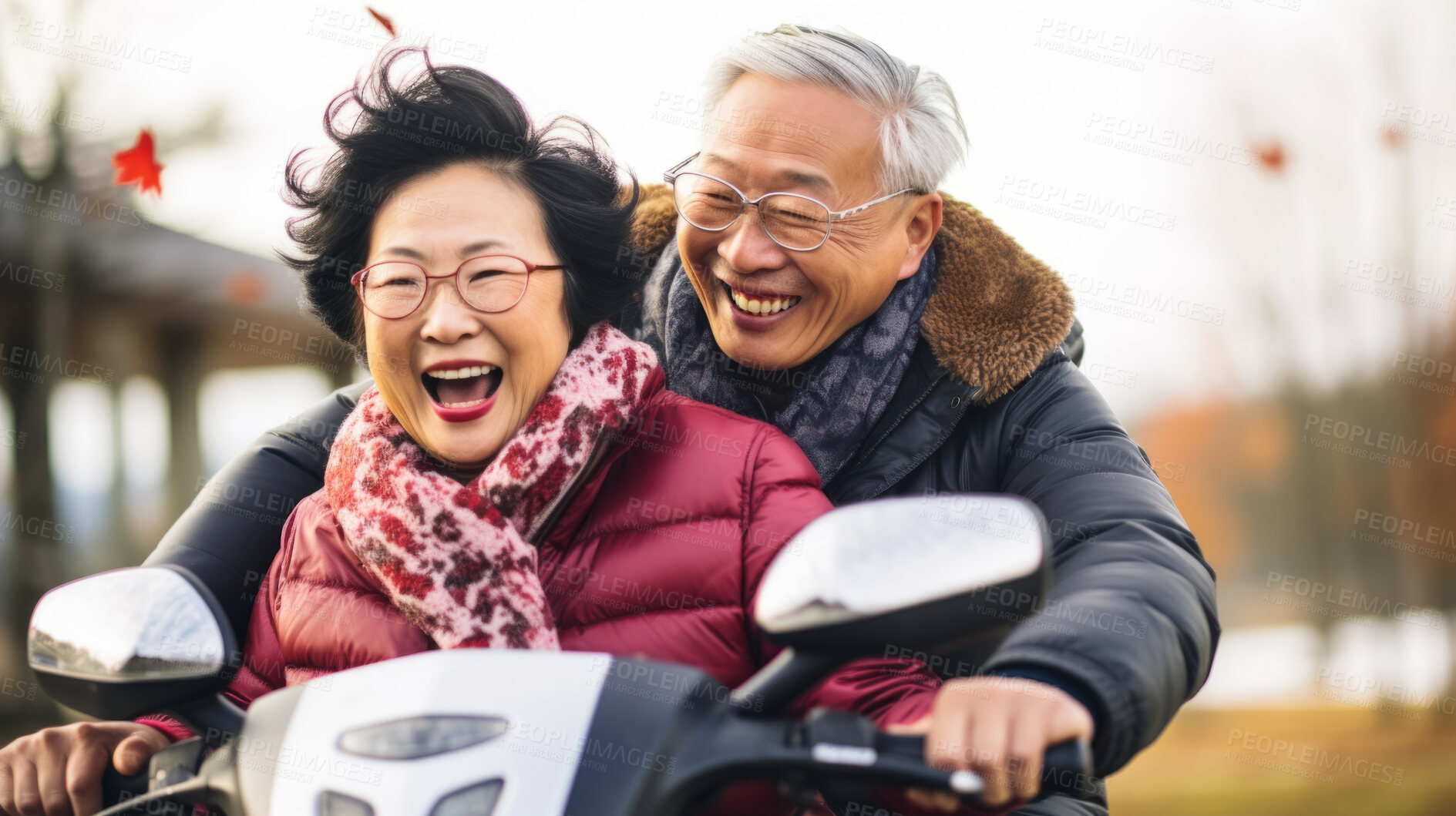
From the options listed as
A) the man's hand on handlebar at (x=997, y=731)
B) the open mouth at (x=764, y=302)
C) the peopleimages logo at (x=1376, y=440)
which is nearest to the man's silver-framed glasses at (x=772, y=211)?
the open mouth at (x=764, y=302)

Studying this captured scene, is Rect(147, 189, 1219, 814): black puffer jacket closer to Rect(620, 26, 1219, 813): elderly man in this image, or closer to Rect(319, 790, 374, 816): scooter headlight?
Rect(620, 26, 1219, 813): elderly man

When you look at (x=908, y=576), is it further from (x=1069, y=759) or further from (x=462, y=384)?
(x=462, y=384)

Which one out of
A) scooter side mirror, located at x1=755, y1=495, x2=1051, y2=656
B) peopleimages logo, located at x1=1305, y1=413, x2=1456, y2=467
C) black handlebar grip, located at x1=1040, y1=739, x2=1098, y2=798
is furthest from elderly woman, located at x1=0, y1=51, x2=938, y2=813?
peopleimages logo, located at x1=1305, y1=413, x2=1456, y2=467

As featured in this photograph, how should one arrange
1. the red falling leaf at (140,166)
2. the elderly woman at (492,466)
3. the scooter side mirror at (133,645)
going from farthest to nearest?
1. the red falling leaf at (140,166)
2. the elderly woman at (492,466)
3. the scooter side mirror at (133,645)

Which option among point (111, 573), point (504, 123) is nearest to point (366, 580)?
point (111, 573)

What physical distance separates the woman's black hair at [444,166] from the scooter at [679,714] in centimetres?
90

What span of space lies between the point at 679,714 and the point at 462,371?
2.72 feet

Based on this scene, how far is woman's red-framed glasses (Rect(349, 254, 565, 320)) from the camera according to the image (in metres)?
1.61

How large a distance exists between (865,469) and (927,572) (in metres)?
1.37

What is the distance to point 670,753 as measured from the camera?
3.07 feet

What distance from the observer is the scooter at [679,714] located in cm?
88

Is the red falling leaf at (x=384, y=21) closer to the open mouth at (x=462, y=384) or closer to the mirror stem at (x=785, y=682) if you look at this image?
the open mouth at (x=462, y=384)

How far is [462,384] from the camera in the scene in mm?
1670

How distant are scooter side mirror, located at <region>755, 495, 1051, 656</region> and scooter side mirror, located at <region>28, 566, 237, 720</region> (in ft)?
1.86
